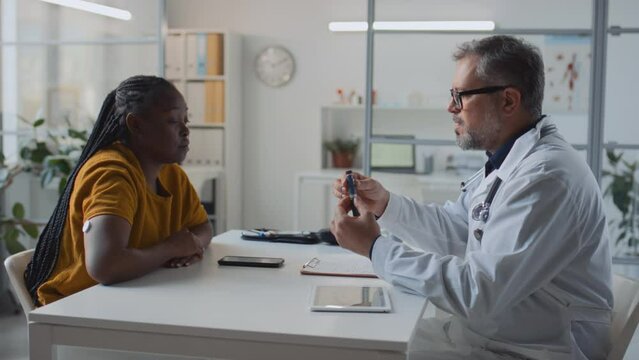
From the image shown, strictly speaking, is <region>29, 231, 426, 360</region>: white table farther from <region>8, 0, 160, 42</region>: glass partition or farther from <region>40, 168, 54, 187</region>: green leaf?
<region>8, 0, 160, 42</region>: glass partition

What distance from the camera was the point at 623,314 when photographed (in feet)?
5.50

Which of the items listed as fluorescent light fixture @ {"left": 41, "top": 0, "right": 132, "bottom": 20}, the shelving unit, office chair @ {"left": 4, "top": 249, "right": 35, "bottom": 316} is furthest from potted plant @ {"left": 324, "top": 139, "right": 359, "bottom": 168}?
office chair @ {"left": 4, "top": 249, "right": 35, "bottom": 316}

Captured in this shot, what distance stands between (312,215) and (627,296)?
5.35 metres

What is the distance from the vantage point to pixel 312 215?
702 cm

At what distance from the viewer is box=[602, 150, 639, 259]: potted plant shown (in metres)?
3.96

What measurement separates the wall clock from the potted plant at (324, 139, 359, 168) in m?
0.79

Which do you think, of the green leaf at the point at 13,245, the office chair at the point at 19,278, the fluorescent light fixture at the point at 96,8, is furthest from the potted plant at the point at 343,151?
the office chair at the point at 19,278

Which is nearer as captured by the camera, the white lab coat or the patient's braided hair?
the white lab coat

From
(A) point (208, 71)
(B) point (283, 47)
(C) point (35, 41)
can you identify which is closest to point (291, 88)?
(B) point (283, 47)

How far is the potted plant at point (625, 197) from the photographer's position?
3.96 metres

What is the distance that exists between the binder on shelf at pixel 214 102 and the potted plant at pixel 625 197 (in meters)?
3.71

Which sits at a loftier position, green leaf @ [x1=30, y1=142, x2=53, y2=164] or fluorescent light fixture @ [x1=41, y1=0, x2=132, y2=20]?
fluorescent light fixture @ [x1=41, y1=0, x2=132, y2=20]

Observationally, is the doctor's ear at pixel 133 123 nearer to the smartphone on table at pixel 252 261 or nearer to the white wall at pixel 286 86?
the smartphone on table at pixel 252 261

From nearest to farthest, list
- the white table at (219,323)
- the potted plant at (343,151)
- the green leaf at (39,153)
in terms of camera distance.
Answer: the white table at (219,323) < the green leaf at (39,153) < the potted plant at (343,151)
